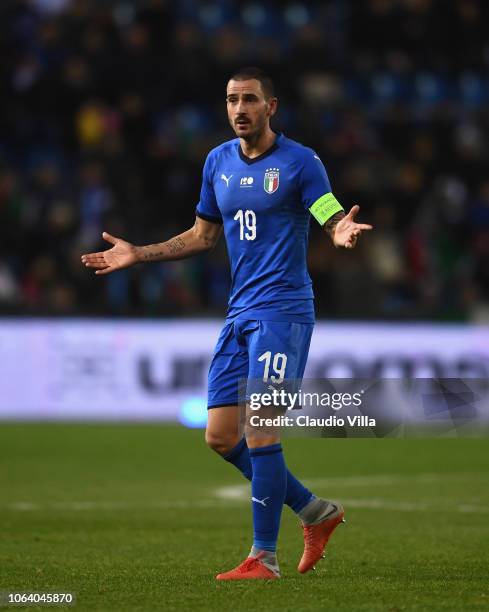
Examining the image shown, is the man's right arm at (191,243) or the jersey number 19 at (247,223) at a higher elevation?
the jersey number 19 at (247,223)

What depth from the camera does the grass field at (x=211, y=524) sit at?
621 centimetres

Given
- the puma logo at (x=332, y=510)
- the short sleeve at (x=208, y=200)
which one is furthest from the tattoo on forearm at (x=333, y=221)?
the puma logo at (x=332, y=510)

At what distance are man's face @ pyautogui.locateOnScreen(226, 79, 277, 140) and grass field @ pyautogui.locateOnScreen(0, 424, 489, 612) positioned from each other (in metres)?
2.17

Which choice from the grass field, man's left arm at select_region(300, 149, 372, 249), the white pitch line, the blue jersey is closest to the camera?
the grass field

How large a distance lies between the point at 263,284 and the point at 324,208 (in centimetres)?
52

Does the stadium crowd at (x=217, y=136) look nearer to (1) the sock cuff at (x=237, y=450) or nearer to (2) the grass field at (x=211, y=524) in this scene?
(2) the grass field at (x=211, y=524)

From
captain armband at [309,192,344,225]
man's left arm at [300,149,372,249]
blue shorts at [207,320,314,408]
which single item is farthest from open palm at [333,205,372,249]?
blue shorts at [207,320,314,408]

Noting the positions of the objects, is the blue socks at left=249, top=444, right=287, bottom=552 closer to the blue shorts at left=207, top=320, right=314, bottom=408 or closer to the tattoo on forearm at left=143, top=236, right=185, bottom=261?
the blue shorts at left=207, top=320, right=314, bottom=408

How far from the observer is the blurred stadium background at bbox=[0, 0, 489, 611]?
12703 millimetres

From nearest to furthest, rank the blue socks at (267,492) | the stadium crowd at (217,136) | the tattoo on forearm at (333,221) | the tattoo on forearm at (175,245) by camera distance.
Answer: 1. the tattoo on forearm at (333,221)
2. the blue socks at (267,492)
3. the tattoo on forearm at (175,245)
4. the stadium crowd at (217,136)

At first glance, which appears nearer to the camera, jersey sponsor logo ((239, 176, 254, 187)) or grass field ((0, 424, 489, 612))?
grass field ((0, 424, 489, 612))

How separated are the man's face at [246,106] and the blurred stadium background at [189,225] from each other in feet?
10.9

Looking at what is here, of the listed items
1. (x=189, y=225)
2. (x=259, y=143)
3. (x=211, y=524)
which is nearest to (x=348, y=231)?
(x=259, y=143)

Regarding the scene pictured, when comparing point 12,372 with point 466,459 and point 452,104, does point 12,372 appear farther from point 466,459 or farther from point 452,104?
point 452,104
